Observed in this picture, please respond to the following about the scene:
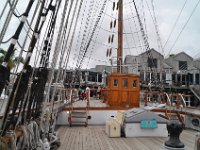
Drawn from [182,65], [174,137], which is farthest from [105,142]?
[182,65]

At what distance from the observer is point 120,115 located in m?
9.69

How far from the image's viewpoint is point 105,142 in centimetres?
789

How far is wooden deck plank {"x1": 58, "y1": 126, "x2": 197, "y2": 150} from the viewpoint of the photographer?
7.21 m

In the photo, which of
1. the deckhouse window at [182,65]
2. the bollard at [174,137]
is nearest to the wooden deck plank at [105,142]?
the bollard at [174,137]

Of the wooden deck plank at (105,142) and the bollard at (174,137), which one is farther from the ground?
the bollard at (174,137)

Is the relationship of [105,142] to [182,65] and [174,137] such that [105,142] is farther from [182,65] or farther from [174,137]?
[182,65]

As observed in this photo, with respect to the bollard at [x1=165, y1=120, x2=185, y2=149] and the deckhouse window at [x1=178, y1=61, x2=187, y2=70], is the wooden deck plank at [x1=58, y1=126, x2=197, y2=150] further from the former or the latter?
the deckhouse window at [x1=178, y1=61, x2=187, y2=70]

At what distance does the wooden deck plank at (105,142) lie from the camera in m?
7.21

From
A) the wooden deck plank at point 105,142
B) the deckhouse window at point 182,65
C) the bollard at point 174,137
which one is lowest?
the wooden deck plank at point 105,142

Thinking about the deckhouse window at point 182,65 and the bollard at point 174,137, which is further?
the deckhouse window at point 182,65

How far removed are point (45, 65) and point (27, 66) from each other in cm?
173

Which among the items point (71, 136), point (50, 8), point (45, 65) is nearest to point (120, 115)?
point (71, 136)

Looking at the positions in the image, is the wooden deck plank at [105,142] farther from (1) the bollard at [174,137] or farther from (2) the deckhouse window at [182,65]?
(2) the deckhouse window at [182,65]

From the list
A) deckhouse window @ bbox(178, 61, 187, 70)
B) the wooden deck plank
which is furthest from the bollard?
deckhouse window @ bbox(178, 61, 187, 70)
